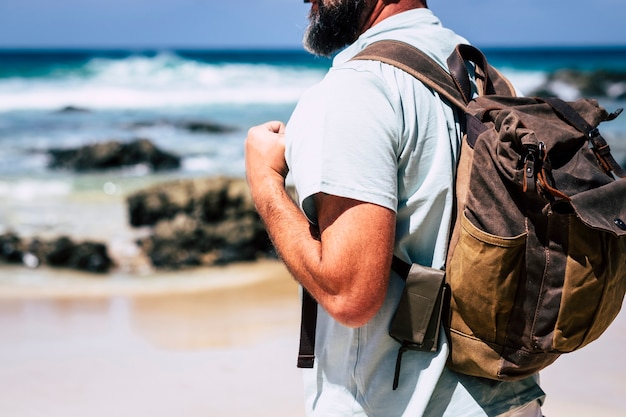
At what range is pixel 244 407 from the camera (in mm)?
4066

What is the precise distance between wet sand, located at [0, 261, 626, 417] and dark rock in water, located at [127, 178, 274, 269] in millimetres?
815

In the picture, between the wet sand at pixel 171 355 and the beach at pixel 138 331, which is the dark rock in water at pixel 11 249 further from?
the wet sand at pixel 171 355

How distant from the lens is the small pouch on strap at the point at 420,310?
60.0 inches

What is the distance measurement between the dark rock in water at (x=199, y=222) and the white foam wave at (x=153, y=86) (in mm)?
14100

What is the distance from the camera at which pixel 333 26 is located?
1791 millimetres

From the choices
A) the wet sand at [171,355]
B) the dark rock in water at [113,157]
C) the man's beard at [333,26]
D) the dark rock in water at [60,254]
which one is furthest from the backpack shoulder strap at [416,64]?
the dark rock in water at [113,157]

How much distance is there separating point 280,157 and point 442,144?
0.37 m

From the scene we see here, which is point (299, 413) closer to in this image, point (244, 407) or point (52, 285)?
point (244, 407)

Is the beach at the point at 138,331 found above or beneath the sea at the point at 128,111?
above

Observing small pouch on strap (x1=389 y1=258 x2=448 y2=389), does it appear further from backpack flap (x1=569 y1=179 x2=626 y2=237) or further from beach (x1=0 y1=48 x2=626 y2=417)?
beach (x1=0 y1=48 x2=626 y2=417)

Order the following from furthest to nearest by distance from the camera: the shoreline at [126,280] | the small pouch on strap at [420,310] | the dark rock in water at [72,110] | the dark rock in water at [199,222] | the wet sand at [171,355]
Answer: the dark rock in water at [72,110], the dark rock in water at [199,222], the shoreline at [126,280], the wet sand at [171,355], the small pouch on strap at [420,310]

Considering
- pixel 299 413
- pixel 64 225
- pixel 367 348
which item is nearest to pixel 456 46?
pixel 367 348

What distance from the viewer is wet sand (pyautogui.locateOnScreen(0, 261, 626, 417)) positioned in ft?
13.6

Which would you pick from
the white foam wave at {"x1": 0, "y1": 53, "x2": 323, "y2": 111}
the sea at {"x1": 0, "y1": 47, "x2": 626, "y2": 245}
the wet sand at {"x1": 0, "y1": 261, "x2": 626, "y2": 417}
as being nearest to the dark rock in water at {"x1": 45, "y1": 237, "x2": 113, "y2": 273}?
the wet sand at {"x1": 0, "y1": 261, "x2": 626, "y2": 417}
